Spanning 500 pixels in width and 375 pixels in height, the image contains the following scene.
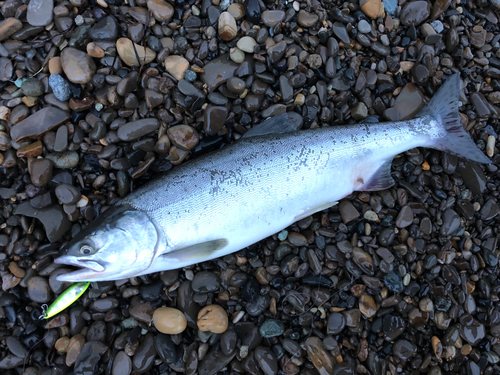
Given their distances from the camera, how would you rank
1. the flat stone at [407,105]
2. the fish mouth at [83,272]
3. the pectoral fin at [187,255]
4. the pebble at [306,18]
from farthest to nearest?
1. the flat stone at [407,105]
2. the pebble at [306,18]
3. the pectoral fin at [187,255]
4. the fish mouth at [83,272]

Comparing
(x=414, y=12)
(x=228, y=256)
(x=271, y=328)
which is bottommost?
(x=271, y=328)

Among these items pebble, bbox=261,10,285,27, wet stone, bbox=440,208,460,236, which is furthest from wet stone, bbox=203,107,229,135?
wet stone, bbox=440,208,460,236

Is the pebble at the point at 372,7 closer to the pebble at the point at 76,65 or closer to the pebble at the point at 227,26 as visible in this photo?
the pebble at the point at 227,26

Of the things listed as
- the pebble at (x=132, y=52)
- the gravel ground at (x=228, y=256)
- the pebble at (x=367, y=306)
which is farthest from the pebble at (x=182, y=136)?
the pebble at (x=367, y=306)

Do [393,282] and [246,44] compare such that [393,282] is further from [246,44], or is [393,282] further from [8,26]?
[8,26]

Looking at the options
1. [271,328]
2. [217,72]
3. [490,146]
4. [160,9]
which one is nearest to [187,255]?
[271,328]

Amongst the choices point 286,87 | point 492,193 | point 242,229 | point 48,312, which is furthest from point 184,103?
point 492,193
